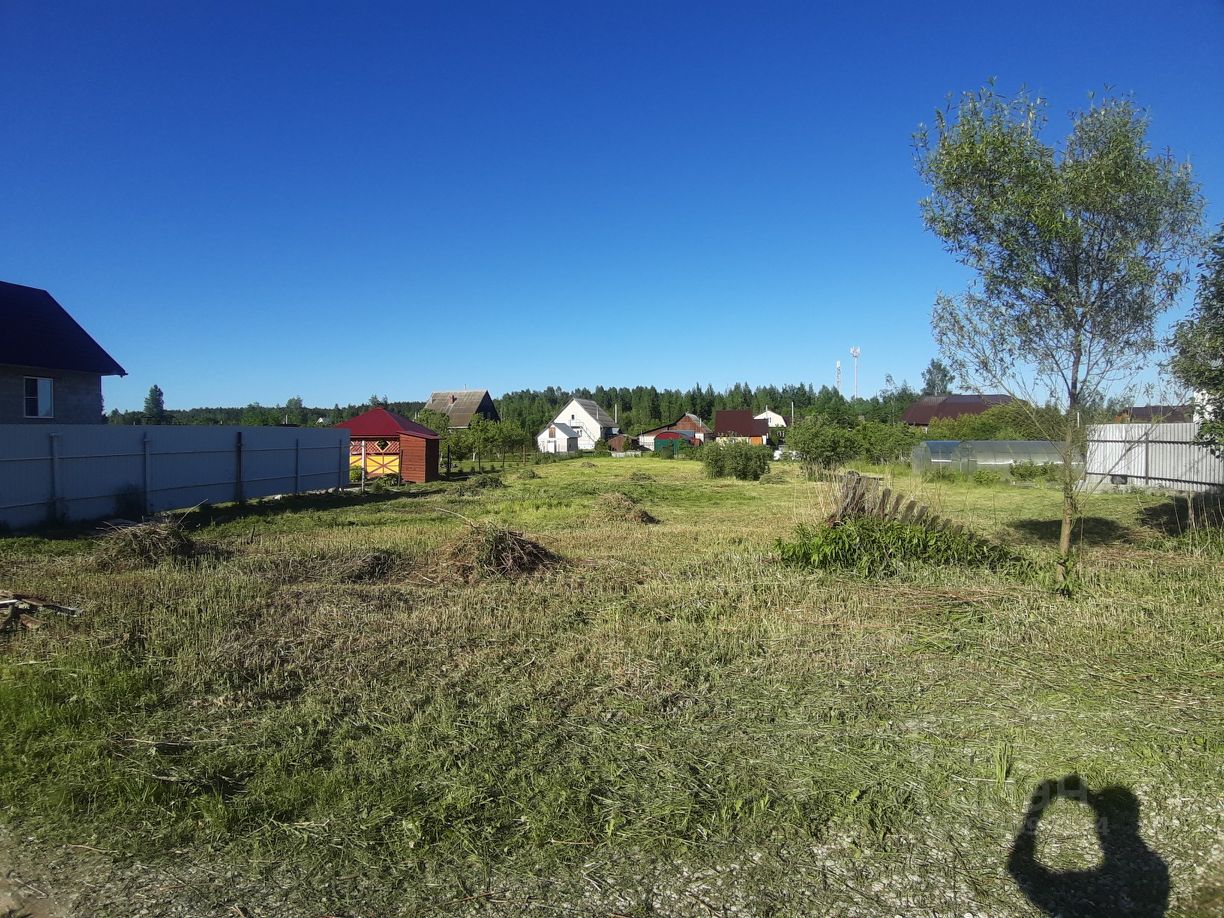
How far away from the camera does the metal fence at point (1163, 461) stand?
66.9ft

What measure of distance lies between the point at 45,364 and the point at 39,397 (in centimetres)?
120

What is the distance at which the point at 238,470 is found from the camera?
75.8 ft

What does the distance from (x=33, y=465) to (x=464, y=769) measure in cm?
1627

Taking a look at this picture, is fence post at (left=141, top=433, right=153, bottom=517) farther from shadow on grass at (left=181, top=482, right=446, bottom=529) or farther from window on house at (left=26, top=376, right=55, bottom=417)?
window on house at (left=26, top=376, right=55, bottom=417)

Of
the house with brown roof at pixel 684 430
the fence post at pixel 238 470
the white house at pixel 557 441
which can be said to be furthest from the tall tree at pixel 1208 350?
the house with brown roof at pixel 684 430

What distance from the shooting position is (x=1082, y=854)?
354 centimetres

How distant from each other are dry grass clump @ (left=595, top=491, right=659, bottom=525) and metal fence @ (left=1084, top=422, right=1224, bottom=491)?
1156cm

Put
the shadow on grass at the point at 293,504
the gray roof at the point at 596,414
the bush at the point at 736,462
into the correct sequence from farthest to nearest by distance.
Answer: the gray roof at the point at 596,414, the bush at the point at 736,462, the shadow on grass at the point at 293,504

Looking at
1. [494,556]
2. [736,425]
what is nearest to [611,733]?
[494,556]

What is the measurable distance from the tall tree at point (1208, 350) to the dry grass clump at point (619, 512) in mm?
10477

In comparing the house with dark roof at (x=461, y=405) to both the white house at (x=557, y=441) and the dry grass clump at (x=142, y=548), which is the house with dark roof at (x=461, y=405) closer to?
the white house at (x=557, y=441)

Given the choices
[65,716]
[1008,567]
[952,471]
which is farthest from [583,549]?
[952,471]

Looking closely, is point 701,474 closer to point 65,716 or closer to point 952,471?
point 952,471

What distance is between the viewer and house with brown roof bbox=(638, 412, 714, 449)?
302 ft
